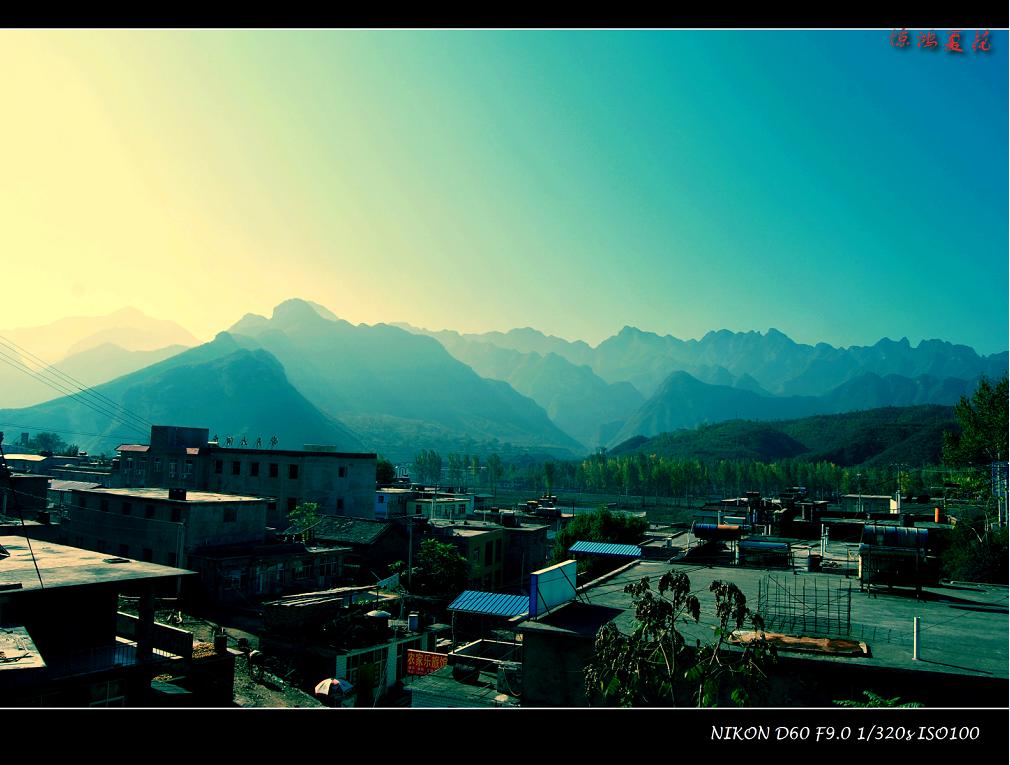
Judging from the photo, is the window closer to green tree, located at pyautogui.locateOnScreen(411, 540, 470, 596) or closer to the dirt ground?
the dirt ground

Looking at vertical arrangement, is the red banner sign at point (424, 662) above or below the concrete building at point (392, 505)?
below

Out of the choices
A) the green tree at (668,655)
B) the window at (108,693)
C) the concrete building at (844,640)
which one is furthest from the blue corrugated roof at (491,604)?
the green tree at (668,655)

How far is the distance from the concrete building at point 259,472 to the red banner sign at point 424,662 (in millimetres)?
24753

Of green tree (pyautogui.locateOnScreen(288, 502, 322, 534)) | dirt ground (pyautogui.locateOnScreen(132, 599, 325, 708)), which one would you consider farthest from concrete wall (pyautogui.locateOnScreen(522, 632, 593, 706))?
green tree (pyautogui.locateOnScreen(288, 502, 322, 534))

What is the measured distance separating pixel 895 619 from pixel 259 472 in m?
43.9

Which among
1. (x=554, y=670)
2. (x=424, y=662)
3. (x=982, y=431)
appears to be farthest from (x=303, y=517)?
(x=982, y=431)

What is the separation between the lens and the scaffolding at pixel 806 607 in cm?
1113

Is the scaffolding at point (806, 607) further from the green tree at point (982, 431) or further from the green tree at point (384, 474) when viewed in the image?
the green tree at point (384, 474)

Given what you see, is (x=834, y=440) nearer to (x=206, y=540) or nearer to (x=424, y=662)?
(x=424, y=662)

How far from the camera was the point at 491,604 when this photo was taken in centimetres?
2286
